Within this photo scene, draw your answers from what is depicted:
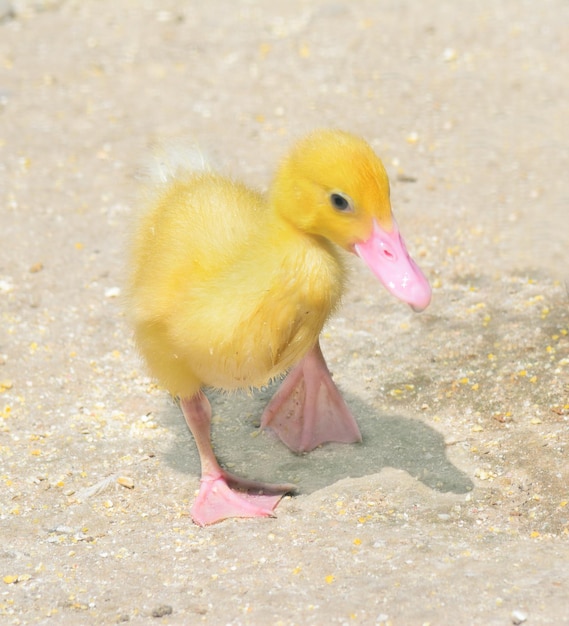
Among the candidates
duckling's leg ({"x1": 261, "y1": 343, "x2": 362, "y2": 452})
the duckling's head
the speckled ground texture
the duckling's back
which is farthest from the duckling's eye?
the speckled ground texture

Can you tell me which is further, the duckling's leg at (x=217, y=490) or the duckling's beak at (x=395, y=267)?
the duckling's leg at (x=217, y=490)

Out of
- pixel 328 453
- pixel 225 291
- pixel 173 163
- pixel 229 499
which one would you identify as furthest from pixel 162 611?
pixel 173 163

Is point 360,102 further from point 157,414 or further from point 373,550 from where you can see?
point 373,550

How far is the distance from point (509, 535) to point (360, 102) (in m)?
4.75

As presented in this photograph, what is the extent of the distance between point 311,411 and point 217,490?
2.07ft

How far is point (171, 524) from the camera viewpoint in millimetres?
4117

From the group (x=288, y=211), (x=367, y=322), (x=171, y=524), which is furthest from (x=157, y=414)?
(x=288, y=211)

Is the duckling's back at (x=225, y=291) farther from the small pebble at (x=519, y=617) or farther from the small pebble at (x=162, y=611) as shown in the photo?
the small pebble at (x=519, y=617)

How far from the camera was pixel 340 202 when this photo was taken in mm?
3539

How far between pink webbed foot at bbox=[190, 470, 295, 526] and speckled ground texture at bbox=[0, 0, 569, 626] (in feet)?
0.19

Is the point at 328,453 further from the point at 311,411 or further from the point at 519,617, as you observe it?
the point at 519,617

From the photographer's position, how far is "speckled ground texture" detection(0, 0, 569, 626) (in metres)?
3.62

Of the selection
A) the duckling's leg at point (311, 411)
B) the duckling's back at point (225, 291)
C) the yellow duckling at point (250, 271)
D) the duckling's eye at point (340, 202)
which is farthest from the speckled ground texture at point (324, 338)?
the duckling's eye at point (340, 202)

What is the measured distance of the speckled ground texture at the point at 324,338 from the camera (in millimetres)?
3617
